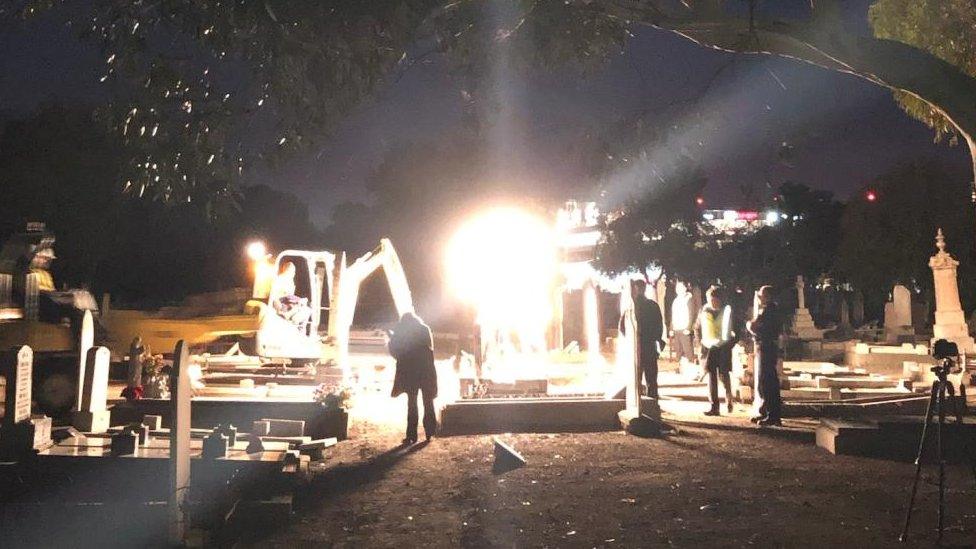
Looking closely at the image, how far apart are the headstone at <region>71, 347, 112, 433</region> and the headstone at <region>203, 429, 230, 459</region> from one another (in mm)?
3224

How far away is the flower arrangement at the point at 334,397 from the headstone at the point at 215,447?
9.75 feet

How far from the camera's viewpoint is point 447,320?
1714 inches

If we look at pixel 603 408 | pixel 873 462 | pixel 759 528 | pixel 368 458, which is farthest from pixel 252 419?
pixel 873 462

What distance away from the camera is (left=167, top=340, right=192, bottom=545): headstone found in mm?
5340

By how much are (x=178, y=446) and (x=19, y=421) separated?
3.18 meters

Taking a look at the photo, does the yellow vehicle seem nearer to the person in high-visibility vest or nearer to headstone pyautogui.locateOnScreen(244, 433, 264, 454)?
headstone pyautogui.locateOnScreen(244, 433, 264, 454)

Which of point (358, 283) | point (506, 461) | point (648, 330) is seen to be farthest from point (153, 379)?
point (648, 330)

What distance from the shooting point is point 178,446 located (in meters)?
5.39

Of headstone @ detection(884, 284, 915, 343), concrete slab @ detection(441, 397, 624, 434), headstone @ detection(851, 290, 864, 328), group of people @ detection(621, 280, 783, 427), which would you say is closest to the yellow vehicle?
concrete slab @ detection(441, 397, 624, 434)

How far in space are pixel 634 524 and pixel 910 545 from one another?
2002mm

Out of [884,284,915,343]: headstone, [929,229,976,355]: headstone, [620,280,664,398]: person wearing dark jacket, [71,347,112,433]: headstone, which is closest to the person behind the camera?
[71,347,112,433]: headstone

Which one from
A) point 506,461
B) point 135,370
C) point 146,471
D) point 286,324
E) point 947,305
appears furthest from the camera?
point 947,305

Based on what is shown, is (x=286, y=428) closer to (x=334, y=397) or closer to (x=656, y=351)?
(x=334, y=397)

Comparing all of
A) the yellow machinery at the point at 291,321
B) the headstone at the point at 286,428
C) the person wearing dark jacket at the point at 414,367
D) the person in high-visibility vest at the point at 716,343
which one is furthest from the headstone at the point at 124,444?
the person in high-visibility vest at the point at 716,343
